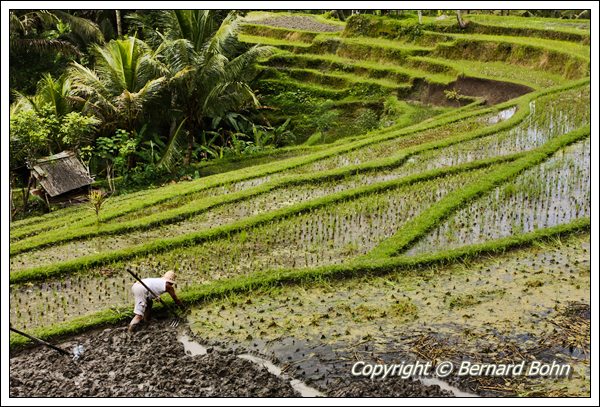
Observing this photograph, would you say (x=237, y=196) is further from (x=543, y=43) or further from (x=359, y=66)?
(x=359, y=66)

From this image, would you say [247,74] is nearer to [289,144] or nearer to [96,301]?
[289,144]

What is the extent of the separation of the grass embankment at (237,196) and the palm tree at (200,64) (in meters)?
2.88

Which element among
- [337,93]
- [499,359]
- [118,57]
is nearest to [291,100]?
[337,93]

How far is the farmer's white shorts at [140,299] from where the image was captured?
605cm

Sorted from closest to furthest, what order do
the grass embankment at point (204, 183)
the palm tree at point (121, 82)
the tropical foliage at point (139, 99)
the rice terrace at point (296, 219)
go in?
1. the rice terrace at point (296, 219)
2. the grass embankment at point (204, 183)
3. the tropical foliage at point (139, 99)
4. the palm tree at point (121, 82)

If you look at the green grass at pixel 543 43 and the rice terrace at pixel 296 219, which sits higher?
the green grass at pixel 543 43

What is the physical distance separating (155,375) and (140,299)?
89cm

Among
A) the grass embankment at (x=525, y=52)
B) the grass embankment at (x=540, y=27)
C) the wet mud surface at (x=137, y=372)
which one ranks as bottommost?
the wet mud surface at (x=137, y=372)

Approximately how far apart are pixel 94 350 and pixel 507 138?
7.40 meters

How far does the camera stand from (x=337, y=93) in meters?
17.3

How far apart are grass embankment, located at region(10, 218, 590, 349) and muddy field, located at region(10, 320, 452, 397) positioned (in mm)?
145

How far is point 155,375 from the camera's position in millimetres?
5348

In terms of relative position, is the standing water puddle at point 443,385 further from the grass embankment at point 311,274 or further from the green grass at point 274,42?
the green grass at point 274,42

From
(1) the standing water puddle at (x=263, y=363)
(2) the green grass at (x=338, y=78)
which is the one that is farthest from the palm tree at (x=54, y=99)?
(1) the standing water puddle at (x=263, y=363)
